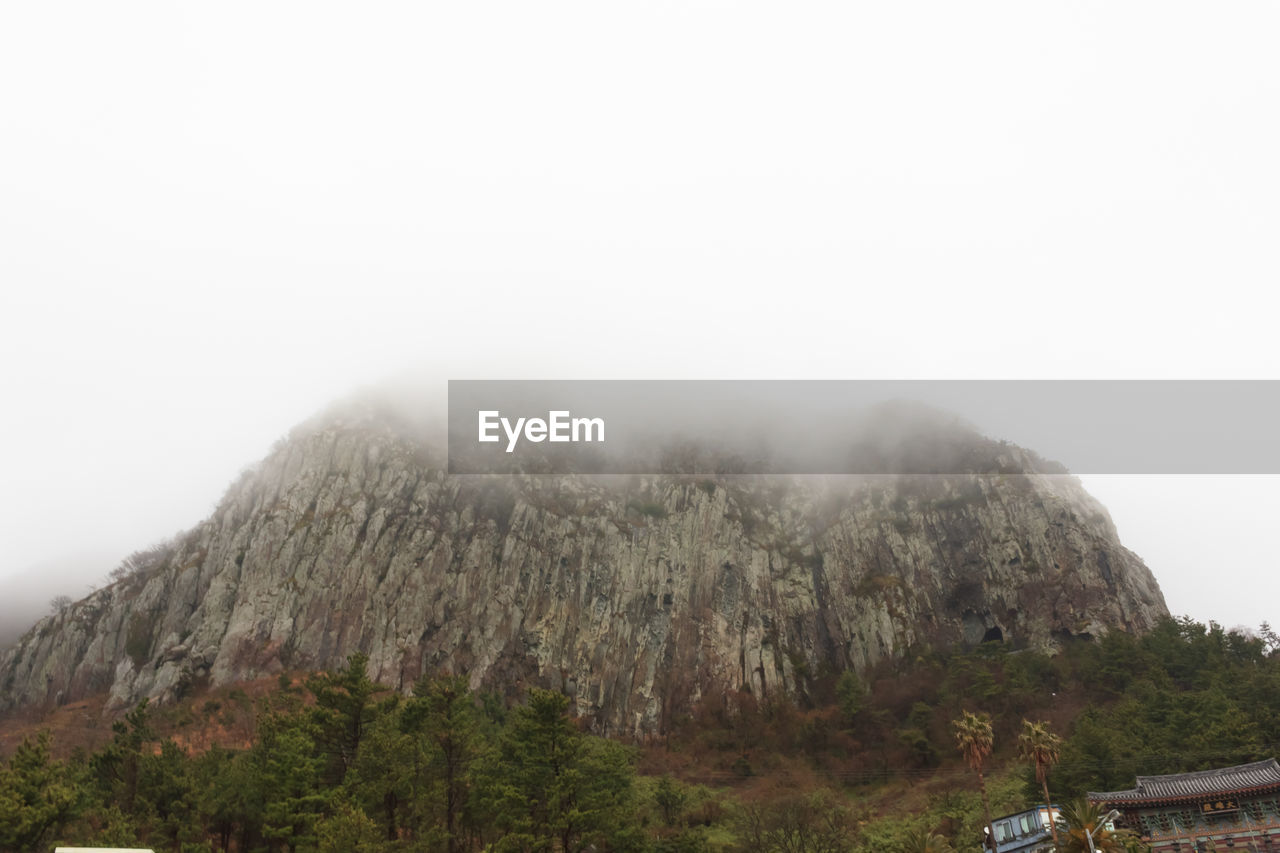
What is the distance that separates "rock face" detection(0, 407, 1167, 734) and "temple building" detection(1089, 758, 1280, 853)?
4632 centimetres

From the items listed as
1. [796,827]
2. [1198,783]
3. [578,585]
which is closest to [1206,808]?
[1198,783]

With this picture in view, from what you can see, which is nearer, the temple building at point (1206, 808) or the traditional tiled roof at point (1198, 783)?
the temple building at point (1206, 808)

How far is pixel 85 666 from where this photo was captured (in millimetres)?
114188

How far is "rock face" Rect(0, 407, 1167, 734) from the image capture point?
110 m

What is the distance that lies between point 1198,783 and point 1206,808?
6.22 ft

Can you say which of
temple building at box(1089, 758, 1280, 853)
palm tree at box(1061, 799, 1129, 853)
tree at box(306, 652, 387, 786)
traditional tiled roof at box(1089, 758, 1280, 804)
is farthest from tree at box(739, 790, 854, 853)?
tree at box(306, 652, 387, 786)

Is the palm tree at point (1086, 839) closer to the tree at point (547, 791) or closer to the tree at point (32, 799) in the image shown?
the tree at point (547, 791)

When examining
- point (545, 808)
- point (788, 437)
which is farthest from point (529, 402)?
point (545, 808)

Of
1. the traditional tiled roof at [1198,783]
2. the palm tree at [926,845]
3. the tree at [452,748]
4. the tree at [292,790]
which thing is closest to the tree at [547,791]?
the tree at [452,748]

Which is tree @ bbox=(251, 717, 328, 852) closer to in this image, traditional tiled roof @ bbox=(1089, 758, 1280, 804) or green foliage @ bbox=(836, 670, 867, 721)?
traditional tiled roof @ bbox=(1089, 758, 1280, 804)

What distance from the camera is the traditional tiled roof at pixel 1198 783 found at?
→ 61.6m

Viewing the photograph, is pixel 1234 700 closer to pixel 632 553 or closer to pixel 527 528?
pixel 632 553

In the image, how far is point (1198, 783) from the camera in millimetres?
63312

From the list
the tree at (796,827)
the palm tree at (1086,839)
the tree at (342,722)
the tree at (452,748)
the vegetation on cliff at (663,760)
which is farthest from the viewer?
the tree at (796,827)
